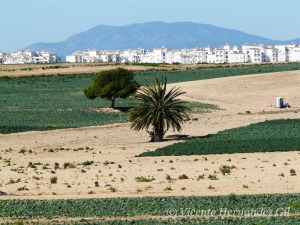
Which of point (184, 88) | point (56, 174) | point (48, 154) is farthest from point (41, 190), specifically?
point (184, 88)

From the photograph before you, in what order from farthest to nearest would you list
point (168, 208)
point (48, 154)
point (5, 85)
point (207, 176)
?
point (5, 85), point (48, 154), point (207, 176), point (168, 208)

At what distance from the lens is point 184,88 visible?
98500 millimetres

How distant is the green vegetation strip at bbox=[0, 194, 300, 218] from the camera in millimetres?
25172

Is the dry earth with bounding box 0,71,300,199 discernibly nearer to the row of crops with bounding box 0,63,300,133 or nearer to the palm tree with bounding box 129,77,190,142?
the palm tree with bounding box 129,77,190,142

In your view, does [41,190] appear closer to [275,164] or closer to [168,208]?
[168,208]

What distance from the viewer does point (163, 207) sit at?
2612 cm

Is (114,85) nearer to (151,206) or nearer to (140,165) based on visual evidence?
(140,165)

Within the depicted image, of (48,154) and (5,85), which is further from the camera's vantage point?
(5,85)

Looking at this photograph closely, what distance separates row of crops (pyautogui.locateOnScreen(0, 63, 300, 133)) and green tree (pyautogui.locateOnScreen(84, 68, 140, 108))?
145cm

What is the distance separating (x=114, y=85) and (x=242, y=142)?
86.4 feet

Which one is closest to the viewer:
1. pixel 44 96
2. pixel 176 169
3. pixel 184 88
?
pixel 176 169

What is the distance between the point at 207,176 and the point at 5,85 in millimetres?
79956

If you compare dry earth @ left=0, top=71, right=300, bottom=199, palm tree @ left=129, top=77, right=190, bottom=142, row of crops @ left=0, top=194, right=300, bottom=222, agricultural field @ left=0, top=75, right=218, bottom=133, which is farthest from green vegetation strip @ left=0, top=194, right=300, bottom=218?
agricultural field @ left=0, top=75, right=218, bottom=133

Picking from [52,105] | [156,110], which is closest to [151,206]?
[156,110]
